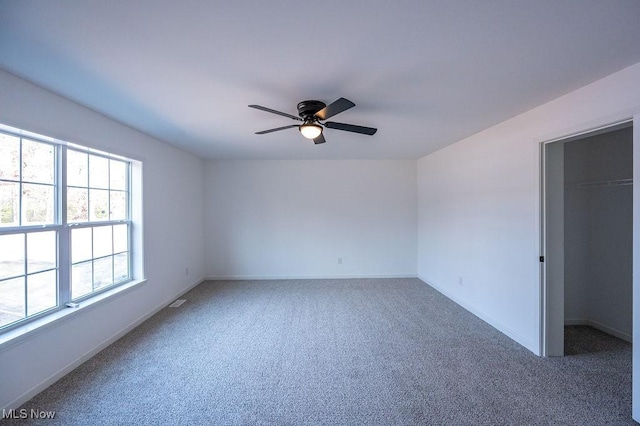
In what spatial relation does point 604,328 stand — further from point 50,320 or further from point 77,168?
point 77,168

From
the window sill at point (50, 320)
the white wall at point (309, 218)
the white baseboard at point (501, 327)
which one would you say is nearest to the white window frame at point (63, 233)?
the window sill at point (50, 320)

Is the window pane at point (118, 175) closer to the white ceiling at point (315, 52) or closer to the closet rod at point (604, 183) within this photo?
the white ceiling at point (315, 52)

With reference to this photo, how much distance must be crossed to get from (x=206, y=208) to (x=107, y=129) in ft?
8.27

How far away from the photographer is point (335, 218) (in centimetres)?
511


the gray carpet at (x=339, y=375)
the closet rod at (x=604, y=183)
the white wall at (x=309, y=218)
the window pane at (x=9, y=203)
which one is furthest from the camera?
the white wall at (x=309, y=218)

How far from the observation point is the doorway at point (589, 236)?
2.42 metres

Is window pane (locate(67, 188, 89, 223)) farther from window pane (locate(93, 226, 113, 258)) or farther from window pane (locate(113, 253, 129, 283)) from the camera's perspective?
window pane (locate(113, 253, 129, 283))

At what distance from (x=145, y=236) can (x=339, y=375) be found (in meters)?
2.89

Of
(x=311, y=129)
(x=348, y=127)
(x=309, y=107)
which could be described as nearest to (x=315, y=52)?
(x=309, y=107)

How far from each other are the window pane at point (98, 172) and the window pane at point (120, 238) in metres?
0.52

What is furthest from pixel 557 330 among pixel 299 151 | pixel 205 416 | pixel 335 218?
pixel 299 151

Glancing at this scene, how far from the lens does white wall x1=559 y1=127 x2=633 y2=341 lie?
107 inches

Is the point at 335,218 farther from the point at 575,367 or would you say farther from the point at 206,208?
the point at 575,367

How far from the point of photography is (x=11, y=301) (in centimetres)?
193
